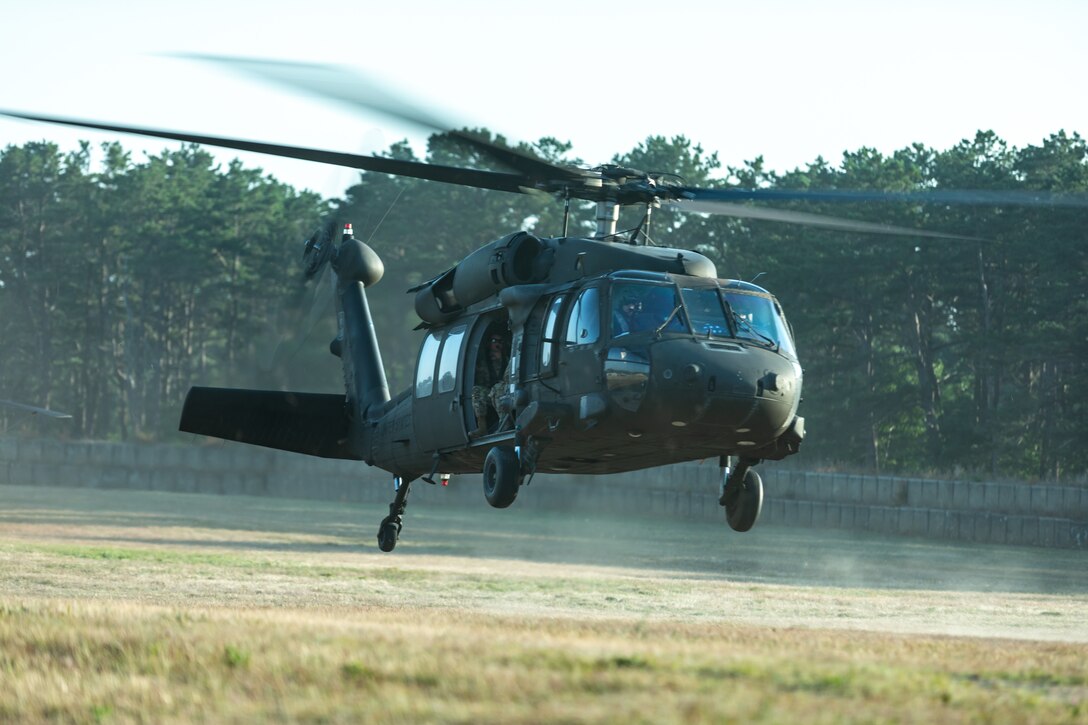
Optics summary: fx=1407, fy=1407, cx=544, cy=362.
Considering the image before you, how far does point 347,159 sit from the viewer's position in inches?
585

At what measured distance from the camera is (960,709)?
8.99 m

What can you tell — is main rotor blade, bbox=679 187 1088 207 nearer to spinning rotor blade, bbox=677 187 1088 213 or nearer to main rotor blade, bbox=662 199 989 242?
spinning rotor blade, bbox=677 187 1088 213

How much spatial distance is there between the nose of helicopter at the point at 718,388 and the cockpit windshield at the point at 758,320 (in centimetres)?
33

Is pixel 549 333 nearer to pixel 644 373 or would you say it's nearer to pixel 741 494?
pixel 644 373

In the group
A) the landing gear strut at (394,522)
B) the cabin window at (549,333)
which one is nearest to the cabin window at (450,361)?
the cabin window at (549,333)

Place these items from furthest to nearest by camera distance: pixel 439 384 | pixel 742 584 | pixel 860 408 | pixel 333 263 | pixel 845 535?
1. pixel 860 408
2. pixel 845 535
3. pixel 742 584
4. pixel 333 263
5. pixel 439 384

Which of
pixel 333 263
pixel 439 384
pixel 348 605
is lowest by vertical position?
pixel 348 605

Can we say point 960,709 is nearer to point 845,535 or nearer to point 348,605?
point 348,605

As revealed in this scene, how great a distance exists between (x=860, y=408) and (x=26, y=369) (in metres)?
48.3

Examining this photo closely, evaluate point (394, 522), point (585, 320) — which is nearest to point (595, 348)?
point (585, 320)

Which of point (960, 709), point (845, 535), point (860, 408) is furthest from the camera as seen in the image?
point (860, 408)

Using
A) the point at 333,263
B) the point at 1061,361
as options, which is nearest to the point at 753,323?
the point at 333,263

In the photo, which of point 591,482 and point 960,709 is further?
point 591,482

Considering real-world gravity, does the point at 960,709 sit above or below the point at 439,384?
below
